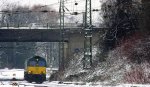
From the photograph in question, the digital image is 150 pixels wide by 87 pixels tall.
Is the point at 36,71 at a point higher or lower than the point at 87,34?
lower

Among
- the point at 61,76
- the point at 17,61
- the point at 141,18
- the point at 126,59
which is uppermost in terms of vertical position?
the point at 141,18

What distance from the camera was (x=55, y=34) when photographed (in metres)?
58.7

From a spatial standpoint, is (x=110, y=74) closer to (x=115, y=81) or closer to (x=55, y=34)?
(x=115, y=81)

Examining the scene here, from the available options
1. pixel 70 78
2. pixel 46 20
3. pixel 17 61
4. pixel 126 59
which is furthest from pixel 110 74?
pixel 46 20

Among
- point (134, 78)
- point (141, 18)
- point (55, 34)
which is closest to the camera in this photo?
point (134, 78)

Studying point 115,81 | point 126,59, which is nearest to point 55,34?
point 126,59

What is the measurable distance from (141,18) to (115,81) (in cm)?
882

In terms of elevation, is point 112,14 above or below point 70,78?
above

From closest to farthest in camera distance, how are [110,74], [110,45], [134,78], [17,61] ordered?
1. [134,78]
2. [110,74]
3. [110,45]
4. [17,61]

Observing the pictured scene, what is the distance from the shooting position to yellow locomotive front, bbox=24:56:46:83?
1570 inches

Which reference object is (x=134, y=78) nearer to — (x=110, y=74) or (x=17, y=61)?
(x=110, y=74)

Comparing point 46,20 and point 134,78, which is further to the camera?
point 46,20

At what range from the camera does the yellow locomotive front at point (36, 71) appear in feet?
131

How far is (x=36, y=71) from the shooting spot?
4053 centimetres
